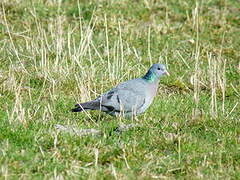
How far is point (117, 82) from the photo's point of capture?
10625 millimetres

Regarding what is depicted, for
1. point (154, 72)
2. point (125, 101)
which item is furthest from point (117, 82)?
point (125, 101)

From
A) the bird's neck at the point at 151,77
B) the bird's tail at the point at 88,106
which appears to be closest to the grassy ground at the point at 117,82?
the bird's tail at the point at 88,106

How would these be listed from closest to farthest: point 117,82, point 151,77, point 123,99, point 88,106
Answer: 1. point 88,106
2. point 123,99
3. point 151,77
4. point 117,82

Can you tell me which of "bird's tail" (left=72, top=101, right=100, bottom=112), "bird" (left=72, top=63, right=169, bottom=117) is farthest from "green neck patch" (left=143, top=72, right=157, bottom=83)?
"bird's tail" (left=72, top=101, right=100, bottom=112)

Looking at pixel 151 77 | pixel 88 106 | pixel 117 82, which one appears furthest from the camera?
pixel 117 82

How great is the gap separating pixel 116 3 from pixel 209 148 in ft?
27.4

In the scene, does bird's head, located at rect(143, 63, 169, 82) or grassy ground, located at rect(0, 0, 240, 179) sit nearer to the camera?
grassy ground, located at rect(0, 0, 240, 179)

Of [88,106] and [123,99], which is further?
[123,99]

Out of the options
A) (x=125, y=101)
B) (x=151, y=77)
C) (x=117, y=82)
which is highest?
(x=151, y=77)

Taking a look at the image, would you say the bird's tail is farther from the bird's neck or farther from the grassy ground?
the bird's neck

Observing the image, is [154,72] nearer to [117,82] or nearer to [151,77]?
[151,77]

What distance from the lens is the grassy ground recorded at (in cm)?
707

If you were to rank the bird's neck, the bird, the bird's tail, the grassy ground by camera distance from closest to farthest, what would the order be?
the grassy ground, the bird's tail, the bird, the bird's neck

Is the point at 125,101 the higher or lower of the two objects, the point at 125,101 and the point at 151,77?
the lower
